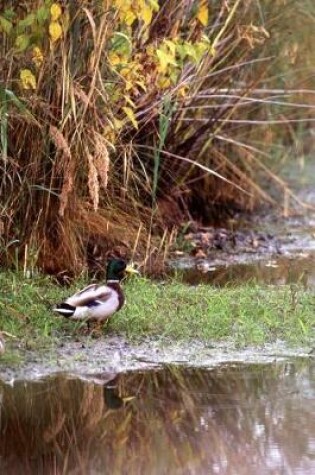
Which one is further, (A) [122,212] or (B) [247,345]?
(A) [122,212]

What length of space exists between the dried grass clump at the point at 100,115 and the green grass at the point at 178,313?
0.39 metres

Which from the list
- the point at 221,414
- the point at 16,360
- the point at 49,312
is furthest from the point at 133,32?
the point at 221,414

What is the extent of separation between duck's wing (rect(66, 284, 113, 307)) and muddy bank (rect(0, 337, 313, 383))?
206 millimetres

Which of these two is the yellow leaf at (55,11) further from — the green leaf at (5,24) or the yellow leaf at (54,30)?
the green leaf at (5,24)

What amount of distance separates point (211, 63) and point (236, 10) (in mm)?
495

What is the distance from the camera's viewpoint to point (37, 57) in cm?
797

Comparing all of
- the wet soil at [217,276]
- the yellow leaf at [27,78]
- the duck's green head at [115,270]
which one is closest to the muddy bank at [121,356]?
the wet soil at [217,276]

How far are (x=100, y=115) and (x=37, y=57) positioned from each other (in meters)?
0.64

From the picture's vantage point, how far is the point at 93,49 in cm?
820

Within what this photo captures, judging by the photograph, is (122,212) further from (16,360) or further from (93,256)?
(16,360)

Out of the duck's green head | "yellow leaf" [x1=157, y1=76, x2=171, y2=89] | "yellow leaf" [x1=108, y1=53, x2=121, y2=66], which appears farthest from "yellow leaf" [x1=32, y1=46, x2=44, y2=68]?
the duck's green head

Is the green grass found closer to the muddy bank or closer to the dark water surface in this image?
the muddy bank

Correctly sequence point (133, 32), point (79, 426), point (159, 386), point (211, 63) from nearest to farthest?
point (79, 426) → point (159, 386) → point (133, 32) → point (211, 63)

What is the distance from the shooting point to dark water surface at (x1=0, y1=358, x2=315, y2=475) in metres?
5.64
